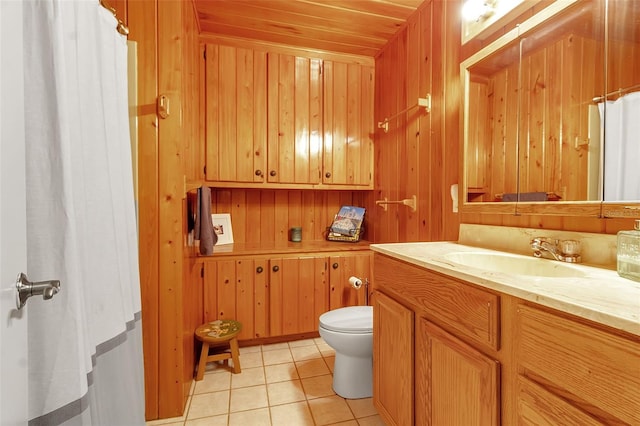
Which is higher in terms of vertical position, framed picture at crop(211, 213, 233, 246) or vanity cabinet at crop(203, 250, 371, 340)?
framed picture at crop(211, 213, 233, 246)

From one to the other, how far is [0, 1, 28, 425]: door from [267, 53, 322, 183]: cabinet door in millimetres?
1861

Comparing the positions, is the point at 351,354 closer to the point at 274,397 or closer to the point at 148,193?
the point at 274,397

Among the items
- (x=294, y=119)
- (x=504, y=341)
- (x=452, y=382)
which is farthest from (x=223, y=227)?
(x=504, y=341)

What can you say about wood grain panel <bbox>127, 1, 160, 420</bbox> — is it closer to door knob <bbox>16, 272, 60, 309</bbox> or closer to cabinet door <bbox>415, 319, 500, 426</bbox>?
door knob <bbox>16, 272, 60, 309</bbox>

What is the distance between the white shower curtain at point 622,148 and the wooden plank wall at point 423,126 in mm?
675

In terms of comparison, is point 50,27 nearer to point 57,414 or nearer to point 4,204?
point 4,204

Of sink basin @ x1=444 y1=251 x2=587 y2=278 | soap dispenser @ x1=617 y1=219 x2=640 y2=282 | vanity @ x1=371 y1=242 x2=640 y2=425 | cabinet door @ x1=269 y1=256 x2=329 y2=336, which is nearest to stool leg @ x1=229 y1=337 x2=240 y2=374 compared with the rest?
cabinet door @ x1=269 y1=256 x2=329 y2=336

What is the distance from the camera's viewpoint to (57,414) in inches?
27.9

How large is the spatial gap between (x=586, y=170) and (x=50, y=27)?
1.70 m

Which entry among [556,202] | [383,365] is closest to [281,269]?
[383,365]

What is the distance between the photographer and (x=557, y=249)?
103 cm

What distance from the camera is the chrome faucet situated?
3.25ft

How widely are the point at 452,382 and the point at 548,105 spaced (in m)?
1.10

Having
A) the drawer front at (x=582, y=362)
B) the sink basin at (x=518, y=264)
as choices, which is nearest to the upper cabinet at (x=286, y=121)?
the sink basin at (x=518, y=264)
